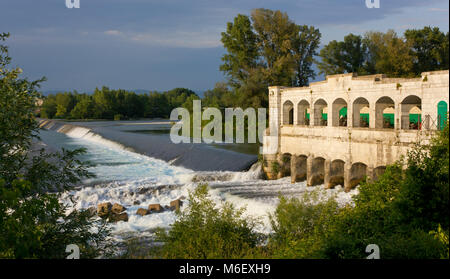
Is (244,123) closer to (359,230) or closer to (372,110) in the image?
(372,110)

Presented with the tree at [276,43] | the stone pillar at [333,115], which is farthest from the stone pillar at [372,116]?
the tree at [276,43]

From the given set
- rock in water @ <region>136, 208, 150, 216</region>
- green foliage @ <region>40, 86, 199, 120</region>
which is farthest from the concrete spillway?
green foliage @ <region>40, 86, 199, 120</region>

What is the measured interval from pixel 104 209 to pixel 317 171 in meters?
13.1

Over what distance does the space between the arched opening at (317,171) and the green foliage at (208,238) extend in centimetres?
1210

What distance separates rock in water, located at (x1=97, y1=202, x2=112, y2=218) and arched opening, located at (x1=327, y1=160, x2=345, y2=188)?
41.0 feet

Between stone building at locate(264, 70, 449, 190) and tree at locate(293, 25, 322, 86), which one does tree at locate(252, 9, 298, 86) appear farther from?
stone building at locate(264, 70, 449, 190)

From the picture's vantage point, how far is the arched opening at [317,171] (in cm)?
2677

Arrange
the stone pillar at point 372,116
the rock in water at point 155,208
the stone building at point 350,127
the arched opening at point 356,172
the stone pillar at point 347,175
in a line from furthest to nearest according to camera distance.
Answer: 1. the arched opening at point 356,172
2. the stone pillar at point 347,175
3. the stone pillar at point 372,116
4. the rock in water at point 155,208
5. the stone building at point 350,127

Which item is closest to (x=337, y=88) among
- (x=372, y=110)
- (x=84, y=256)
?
(x=372, y=110)

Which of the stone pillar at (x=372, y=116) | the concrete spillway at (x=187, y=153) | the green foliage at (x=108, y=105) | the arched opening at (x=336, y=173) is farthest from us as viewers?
the green foliage at (x=108, y=105)

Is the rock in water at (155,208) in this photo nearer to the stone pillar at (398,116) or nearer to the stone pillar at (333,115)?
the stone pillar at (333,115)

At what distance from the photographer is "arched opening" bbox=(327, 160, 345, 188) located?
25609 millimetres

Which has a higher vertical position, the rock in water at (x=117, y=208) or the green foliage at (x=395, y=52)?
the green foliage at (x=395, y=52)
